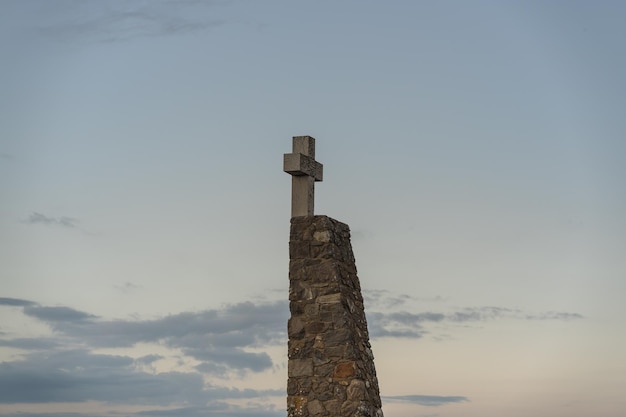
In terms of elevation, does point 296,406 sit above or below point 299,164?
below

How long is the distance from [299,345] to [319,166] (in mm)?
2638

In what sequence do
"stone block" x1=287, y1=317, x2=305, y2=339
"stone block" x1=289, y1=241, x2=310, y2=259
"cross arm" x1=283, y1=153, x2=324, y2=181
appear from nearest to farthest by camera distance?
"stone block" x1=287, y1=317, x2=305, y2=339
"stone block" x1=289, y1=241, x2=310, y2=259
"cross arm" x1=283, y1=153, x2=324, y2=181

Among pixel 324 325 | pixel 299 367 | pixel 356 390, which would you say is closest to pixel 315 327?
pixel 324 325

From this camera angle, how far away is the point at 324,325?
14875 millimetres

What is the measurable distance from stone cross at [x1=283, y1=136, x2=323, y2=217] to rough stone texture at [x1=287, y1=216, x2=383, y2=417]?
10.2 inches

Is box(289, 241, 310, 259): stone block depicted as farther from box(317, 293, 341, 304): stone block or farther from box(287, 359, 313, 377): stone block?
box(287, 359, 313, 377): stone block

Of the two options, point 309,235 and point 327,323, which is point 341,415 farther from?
point 309,235

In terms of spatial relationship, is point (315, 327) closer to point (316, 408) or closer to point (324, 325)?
point (324, 325)

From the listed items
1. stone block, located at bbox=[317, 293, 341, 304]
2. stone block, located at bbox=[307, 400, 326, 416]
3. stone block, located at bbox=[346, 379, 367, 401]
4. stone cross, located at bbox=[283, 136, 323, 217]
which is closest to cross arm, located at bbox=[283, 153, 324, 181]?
stone cross, located at bbox=[283, 136, 323, 217]

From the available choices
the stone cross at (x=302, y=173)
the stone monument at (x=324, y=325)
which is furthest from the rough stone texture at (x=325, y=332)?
the stone cross at (x=302, y=173)

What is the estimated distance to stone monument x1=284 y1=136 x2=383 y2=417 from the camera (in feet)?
47.9

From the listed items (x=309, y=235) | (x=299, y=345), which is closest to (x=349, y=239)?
(x=309, y=235)

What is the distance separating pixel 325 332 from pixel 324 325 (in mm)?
93

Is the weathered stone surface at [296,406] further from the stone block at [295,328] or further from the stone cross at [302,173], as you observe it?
the stone cross at [302,173]
